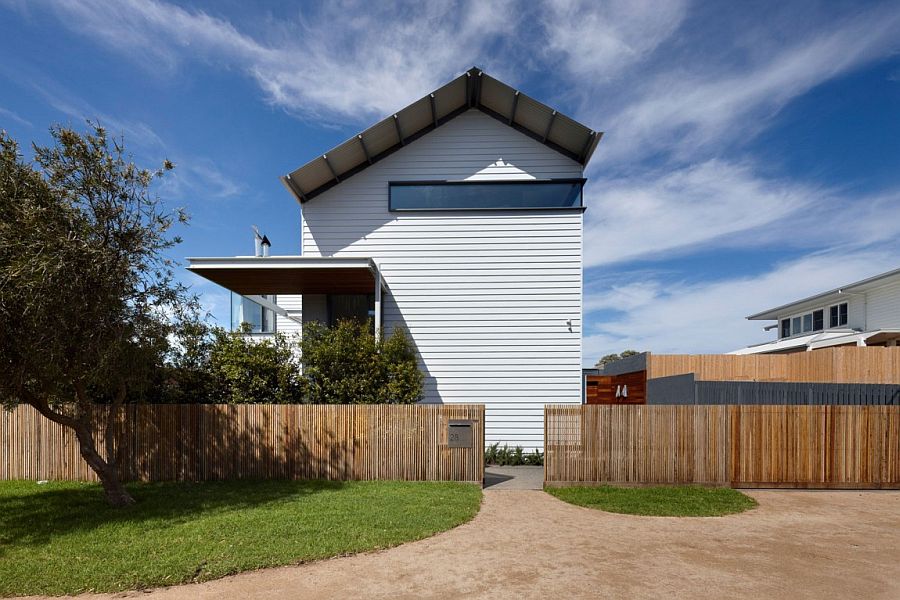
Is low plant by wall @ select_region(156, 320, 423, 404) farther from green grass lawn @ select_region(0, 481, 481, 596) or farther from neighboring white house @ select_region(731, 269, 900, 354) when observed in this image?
neighboring white house @ select_region(731, 269, 900, 354)

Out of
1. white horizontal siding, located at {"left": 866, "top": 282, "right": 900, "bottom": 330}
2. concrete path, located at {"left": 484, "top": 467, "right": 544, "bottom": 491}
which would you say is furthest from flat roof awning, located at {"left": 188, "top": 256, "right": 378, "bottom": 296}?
white horizontal siding, located at {"left": 866, "top": 282, "right": 900, "bottom": 330}

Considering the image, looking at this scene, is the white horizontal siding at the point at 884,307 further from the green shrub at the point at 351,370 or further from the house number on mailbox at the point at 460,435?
the green shrub at the point at 351,370

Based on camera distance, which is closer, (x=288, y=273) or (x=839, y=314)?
(x=288, y=273)

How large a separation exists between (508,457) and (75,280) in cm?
972

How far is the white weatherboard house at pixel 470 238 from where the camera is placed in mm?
12969

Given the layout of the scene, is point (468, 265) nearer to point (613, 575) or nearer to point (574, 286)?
point (574, 286)

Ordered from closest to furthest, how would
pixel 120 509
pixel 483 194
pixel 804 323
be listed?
1. pixel 120 509
2. pixel 483 194
3. pixel 804 323

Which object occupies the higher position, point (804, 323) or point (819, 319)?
point (819, 319)

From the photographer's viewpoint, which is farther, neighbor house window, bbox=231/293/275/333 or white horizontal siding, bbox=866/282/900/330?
white horizontal siding, bbox=866/282/900/330

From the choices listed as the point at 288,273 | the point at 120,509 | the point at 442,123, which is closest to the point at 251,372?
the point at 288,273

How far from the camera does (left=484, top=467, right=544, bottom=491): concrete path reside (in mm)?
9578

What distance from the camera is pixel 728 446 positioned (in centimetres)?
948

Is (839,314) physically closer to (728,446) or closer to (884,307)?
(884,307)

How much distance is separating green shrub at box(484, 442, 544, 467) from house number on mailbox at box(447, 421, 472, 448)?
3.03 meters
